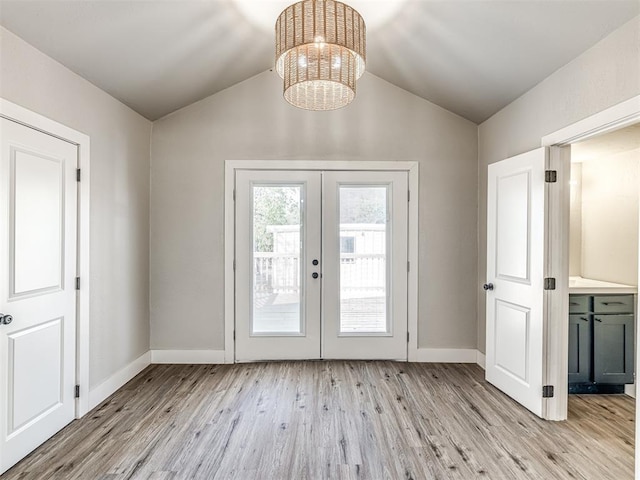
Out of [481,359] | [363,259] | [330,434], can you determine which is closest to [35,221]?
[330,434]

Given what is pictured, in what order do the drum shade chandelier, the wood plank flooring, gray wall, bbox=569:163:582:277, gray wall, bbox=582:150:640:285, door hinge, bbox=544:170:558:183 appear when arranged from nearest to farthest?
the drum shade chandelier, the wood plank flooring, door hinge, bbox=544:170:558:183, gray wall, bbox=582:150:640:285, gray wall, bbox=569:163:582:277

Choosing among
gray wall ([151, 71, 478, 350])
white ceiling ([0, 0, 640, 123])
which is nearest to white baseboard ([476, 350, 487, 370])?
gray wall ([151, 71, 478, 350])

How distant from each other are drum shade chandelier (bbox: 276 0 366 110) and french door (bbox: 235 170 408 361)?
1658 millimetres

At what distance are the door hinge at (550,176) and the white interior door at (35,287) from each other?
3444mm

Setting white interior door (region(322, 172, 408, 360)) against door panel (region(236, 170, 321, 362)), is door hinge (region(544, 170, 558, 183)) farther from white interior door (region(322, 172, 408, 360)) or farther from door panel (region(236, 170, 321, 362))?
door panel (region(236, 170, 321, 362))

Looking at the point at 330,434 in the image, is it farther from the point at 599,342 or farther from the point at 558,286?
the point at 599,342

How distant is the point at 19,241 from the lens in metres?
2.13

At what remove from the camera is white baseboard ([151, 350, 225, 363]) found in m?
3.75

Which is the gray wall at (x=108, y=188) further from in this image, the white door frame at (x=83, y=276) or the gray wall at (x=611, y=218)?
the gray wall at (x=611, y=218)

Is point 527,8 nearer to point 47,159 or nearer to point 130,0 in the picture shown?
point 130,0

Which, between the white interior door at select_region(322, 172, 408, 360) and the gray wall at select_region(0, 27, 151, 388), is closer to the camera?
the gray wall at select_region(0, 27, 151, 388)

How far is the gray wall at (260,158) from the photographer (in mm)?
3727

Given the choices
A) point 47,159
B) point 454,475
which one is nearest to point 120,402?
point 47,159

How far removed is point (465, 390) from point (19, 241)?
3483mm
